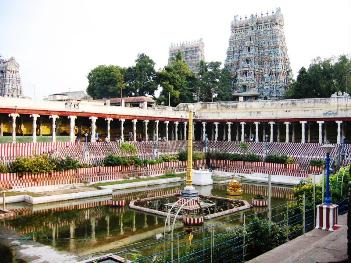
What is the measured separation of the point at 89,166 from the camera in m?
27.0

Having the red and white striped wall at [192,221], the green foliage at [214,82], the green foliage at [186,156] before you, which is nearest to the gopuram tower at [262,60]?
the green foliage at [214,82]

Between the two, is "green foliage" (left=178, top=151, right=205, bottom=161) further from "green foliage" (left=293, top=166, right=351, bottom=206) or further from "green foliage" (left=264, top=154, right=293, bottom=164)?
"green foliage" (left=293, top=166, right=351, bottom=206)

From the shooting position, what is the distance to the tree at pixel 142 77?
70812 millimetres

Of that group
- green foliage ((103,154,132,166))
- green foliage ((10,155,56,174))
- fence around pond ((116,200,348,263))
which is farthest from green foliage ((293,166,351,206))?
green foliage ((103,154,132,166))

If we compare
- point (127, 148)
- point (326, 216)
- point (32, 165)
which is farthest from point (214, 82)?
point (326, 216)

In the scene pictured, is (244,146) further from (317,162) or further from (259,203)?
(259,203)

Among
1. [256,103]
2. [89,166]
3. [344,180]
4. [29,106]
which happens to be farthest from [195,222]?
[256,103]

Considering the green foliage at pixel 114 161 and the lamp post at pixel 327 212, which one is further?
the green foliage at pixel 114 161

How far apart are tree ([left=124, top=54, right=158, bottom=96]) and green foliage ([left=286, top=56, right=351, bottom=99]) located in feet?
84.5

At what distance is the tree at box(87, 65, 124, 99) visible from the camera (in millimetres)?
71812

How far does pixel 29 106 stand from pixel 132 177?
11848mm

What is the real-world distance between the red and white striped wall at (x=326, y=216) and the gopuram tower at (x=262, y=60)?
50.2 m

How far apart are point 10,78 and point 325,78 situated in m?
54.2

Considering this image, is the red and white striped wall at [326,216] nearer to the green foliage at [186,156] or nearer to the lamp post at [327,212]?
Result: the lamp post at [327,212]
